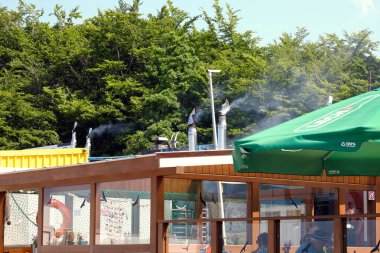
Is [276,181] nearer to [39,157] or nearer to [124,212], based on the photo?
[124,212]

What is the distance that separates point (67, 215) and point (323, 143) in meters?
6.45

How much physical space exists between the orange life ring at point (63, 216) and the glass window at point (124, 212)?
0.60 metres

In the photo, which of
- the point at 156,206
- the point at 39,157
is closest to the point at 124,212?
the point at 156,206

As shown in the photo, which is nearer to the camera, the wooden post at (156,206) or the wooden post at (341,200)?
the wooden post at (156,206)

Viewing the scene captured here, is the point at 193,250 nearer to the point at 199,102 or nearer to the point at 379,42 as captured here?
the point at 379,42

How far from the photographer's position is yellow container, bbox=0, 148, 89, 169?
1880 centimetres

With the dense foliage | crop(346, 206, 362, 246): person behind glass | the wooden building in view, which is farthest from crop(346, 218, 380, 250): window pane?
the dense foliage

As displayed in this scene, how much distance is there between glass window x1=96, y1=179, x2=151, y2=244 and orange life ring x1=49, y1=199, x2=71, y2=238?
23.7 inches

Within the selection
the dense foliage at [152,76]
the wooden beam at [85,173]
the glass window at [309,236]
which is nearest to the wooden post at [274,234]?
the glass window at [309,236]

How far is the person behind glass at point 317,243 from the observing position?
7965 millimetres

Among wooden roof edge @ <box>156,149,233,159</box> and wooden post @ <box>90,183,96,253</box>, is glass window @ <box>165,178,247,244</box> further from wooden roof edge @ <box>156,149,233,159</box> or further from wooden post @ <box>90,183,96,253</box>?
wooden post @ <box>90,183,96,253</box>

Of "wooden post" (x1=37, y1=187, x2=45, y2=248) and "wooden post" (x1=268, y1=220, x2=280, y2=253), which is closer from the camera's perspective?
"wooden post" (x1=268, y1=220, x2=280, y2=253)

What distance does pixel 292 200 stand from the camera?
442 inches

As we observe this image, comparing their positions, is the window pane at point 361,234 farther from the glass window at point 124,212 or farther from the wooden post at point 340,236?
the glass window at point 124,212
